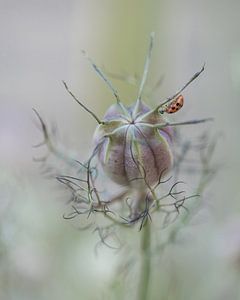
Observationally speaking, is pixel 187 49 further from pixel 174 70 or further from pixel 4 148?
pixel 4 148

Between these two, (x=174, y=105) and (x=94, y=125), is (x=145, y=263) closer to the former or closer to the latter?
(x=174, y=105)

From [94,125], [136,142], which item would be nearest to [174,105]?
[136,142]

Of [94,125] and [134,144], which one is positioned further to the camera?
[94,125]

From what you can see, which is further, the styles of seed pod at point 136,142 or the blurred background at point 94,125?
the blurred background at point 94,125

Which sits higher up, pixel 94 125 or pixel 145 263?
pixel 94 125

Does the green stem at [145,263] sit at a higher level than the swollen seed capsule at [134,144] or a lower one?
lower

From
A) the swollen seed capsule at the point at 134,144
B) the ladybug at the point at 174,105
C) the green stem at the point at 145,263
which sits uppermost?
the ladybug at the point at 174,105
